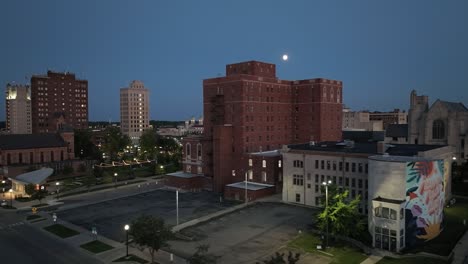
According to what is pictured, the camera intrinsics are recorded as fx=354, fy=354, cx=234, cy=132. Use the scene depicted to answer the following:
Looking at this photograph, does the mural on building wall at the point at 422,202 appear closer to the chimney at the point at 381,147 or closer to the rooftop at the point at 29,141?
the chimney at the point at 381,147

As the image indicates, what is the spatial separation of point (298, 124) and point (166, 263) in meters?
64.8

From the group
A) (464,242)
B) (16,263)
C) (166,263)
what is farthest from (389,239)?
(16,263)

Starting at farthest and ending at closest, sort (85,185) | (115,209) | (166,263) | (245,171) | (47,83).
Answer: (47,83) → (85,185) → (245,171) → (115,209) → (166,263)

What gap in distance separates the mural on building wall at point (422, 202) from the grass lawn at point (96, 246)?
127ft

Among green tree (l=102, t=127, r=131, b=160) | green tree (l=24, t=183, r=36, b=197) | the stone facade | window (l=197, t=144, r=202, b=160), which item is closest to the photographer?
green tree (l=24, t=183, r=36, b=197)

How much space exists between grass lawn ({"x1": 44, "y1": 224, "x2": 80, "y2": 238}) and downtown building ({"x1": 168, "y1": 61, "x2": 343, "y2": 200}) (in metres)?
31.6

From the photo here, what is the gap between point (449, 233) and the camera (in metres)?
49.5

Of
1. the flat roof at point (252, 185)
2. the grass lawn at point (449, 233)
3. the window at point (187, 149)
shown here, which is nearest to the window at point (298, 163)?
the flat roof at point (252, 185)

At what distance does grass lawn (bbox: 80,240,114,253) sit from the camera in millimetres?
45594

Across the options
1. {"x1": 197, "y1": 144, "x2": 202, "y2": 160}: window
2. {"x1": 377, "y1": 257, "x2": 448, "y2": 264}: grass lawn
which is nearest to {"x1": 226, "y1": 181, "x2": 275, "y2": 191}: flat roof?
{"x1": 197, "y1": 144, "x2": 202, "y2": 160}: window

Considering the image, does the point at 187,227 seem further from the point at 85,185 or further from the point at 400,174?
the point at 85,185

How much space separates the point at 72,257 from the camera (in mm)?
43250

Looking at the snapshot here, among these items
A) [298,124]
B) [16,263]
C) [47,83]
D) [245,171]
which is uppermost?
[47,83]

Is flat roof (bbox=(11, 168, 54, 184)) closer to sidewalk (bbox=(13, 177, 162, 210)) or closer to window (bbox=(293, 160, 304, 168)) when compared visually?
sidewalk (bbox=(13, 177, 162, 210))
